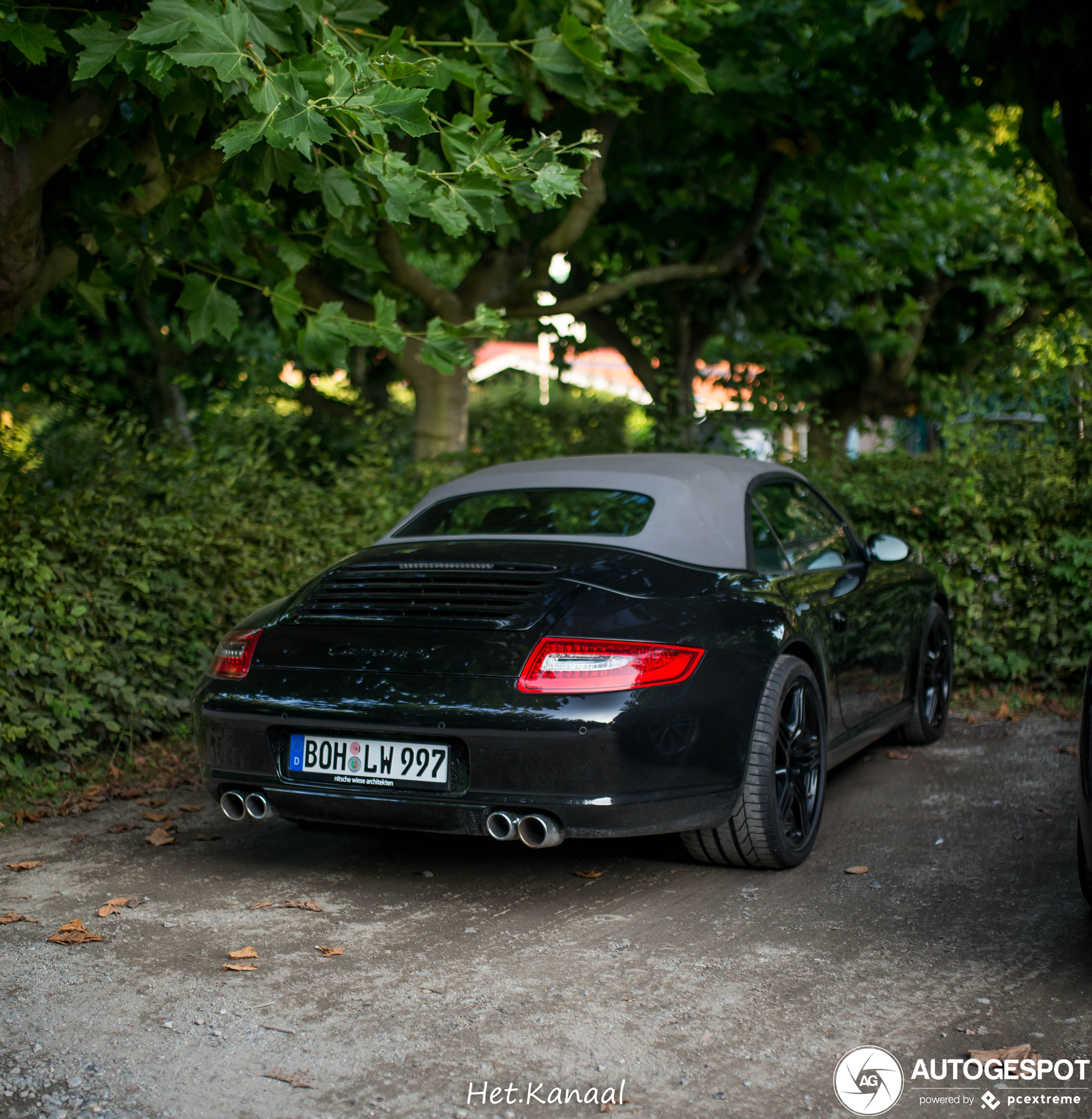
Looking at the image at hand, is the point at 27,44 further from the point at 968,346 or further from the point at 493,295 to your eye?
the point at 968,346

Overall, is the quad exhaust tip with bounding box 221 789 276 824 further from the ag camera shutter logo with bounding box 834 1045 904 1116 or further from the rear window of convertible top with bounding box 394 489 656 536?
the ag camera shutter logo with bounding box 834 1045 904 1116

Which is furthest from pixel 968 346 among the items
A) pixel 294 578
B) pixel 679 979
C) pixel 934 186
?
pixel 679 979

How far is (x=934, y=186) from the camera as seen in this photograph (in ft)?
44.5

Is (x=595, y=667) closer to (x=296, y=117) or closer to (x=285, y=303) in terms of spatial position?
(x=296, y=117)

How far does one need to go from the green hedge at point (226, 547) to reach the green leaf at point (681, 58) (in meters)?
3.12

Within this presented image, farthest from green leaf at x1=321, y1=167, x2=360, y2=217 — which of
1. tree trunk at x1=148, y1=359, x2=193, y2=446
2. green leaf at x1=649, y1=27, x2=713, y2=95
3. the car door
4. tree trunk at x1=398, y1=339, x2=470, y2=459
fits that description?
tree trunk at x1=148, y1=359, x2=193, y2=446

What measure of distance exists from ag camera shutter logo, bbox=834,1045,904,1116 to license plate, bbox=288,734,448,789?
1.42 meters

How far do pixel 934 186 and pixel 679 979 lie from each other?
1239cm

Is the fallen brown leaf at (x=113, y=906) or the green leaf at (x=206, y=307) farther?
the green leaf at (x=206, y=307)

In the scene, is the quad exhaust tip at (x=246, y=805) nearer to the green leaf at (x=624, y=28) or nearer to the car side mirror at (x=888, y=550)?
the car side mirror at (x=888, y=550)

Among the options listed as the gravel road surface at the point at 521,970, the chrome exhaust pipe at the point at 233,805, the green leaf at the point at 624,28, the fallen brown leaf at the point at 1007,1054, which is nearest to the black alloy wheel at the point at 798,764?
the gravel road surface at the point at 521,970

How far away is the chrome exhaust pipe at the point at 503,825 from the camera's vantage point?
11.6 feet

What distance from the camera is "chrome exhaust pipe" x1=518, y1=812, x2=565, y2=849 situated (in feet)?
11.5

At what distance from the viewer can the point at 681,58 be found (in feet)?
16.7
